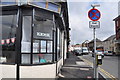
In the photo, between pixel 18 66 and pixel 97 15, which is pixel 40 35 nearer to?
pixel 18 66

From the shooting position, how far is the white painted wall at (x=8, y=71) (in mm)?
4457

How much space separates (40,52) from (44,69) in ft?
2.34

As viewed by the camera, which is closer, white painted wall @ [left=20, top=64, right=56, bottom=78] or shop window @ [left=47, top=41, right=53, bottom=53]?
white painted wall @ [left=20, top=64, right=56, bottom=78]

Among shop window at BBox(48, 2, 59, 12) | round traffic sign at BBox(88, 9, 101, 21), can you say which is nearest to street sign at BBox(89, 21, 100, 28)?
round traffic sign at BBox(88, 9, 101, 21)

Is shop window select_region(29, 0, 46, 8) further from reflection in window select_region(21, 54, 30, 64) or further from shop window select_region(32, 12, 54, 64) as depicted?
reflection in window select_region(21, 54, 30, 64)

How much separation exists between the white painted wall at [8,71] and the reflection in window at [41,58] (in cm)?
83

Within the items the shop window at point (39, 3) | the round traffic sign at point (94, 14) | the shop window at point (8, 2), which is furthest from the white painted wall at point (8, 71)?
the round traffic sign at point (94, 14)

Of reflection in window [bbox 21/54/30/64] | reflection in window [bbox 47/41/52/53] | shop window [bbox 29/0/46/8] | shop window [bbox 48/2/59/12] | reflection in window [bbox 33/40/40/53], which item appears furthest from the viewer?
reflection in window [bbox 47/41/52/53]

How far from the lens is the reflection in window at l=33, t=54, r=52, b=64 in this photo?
4746 millimetres

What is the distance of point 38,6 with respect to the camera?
456cm

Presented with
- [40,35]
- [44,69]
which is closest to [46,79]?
[44,69]

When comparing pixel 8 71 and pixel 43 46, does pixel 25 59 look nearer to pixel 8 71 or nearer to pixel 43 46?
pixel 8 71

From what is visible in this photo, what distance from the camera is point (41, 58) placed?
4973 millimetres

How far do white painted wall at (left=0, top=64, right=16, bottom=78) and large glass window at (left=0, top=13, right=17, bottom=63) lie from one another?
0.21 metres
